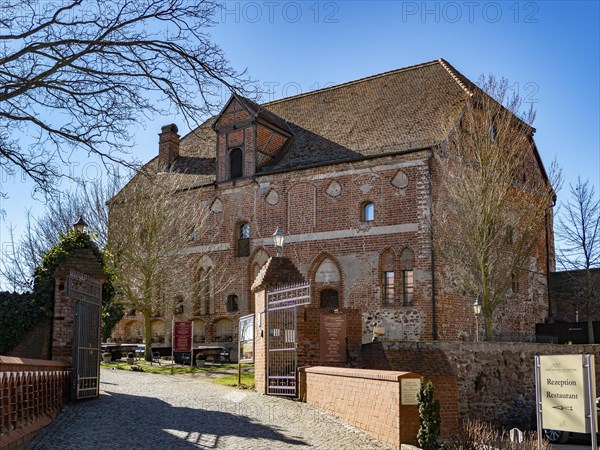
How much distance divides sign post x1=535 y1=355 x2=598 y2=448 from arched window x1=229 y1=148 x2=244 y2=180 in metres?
24.7

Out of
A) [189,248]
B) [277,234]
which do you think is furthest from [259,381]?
[189,248]

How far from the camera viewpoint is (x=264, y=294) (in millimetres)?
15742

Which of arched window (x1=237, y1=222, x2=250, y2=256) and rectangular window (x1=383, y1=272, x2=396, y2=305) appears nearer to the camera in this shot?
rectangular window (x1=383, y1=272, x2=396, y2=305)

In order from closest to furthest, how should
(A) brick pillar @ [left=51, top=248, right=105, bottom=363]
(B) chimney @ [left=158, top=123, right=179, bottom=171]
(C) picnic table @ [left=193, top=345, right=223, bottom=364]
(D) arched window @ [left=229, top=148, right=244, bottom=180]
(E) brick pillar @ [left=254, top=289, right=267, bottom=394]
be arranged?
(A) brick pillar @ [left=51, top=248, right=105, bottom=363] < (E) brick pillar @ [left=254, top=289, right=267, bottom=394] < (C) picnic table @ [left=193, top=345, right=223, bottom=364] < (D) arched window @ [left=229, top=148, right=244, bottom=180] < (B) chimney @ [left=158, top=123, right=179, bottom=171]

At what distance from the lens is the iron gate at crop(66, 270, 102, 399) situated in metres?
13.6

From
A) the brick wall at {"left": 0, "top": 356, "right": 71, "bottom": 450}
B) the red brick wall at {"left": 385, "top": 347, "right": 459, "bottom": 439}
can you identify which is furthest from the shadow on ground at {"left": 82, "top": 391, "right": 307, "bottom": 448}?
the red brick wall at {"left": 385, "top": 347, "right": 459, "bottom": 439}

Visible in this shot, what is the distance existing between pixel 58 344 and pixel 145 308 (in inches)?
568

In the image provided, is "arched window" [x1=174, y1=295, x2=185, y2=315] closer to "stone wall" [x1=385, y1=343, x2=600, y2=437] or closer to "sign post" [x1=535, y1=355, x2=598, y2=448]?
"stone wall" [x1=385, y1=343, x2=600, y2=437]

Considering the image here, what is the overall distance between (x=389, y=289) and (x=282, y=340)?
12549 mm

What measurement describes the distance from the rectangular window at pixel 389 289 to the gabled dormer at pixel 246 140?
8.21 m

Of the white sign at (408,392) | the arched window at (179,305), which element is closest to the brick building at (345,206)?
the arched window at (179,305)

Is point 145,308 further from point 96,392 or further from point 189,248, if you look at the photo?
point 96,392

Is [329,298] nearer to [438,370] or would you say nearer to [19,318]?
[438,370]

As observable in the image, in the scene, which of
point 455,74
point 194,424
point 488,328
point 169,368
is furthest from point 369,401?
point 455,74
